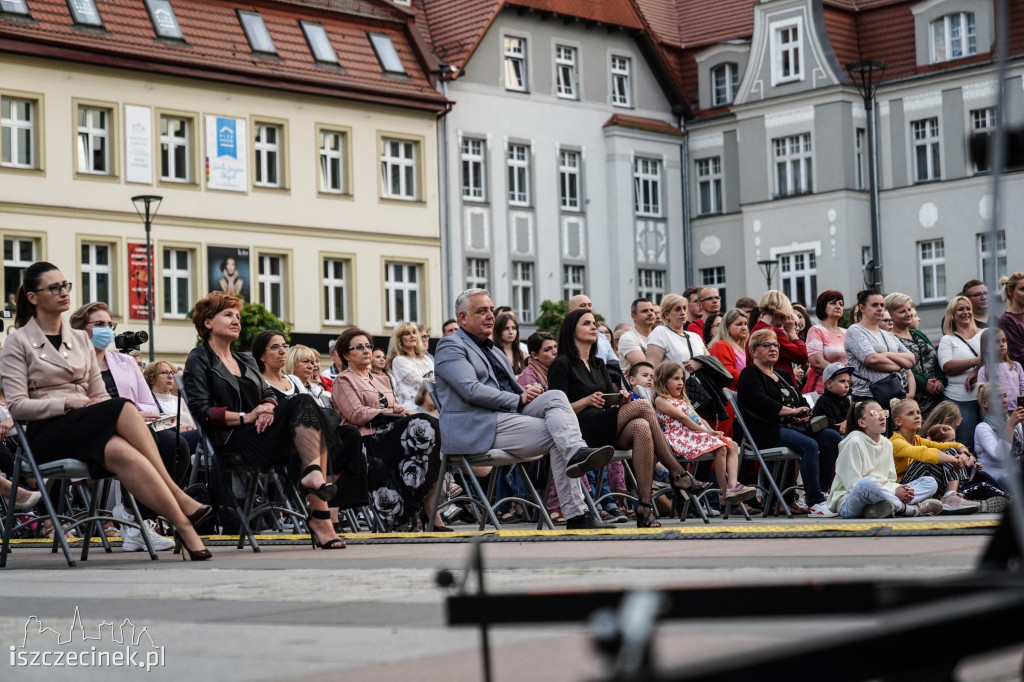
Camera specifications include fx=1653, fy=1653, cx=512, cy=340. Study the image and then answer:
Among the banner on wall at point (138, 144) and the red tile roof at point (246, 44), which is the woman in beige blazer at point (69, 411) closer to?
the red tile roof at point (246, 44)

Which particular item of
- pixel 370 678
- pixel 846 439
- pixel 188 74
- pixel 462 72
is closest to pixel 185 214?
pixel 188 74

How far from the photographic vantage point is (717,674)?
6.92ft

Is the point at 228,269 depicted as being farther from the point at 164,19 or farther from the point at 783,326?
the point at 783,326

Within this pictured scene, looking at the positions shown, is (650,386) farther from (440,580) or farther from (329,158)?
(329,158)

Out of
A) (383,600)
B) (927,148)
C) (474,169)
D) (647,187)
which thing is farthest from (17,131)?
(383,600)

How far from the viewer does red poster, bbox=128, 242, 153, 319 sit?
4222 cm

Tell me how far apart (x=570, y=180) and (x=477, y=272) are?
466 centimetres

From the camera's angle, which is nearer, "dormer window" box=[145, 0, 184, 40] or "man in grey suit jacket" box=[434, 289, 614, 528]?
"man in grey suit jacket" box=[434, 289, 614, 528]

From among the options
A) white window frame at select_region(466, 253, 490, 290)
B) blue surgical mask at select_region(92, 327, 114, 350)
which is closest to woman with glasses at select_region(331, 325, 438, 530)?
blue surgical mask at select_region(92, 327, 114, 350)

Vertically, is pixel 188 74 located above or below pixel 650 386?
above

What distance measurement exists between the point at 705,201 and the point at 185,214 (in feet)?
61.7

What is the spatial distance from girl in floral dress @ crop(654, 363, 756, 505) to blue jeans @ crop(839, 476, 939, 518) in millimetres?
1312

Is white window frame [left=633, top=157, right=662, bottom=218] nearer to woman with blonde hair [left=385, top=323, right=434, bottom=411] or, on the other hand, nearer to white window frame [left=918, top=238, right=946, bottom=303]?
white window frame [left=918, top=238, right=946, bottom=303]

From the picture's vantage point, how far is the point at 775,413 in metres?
13.6
